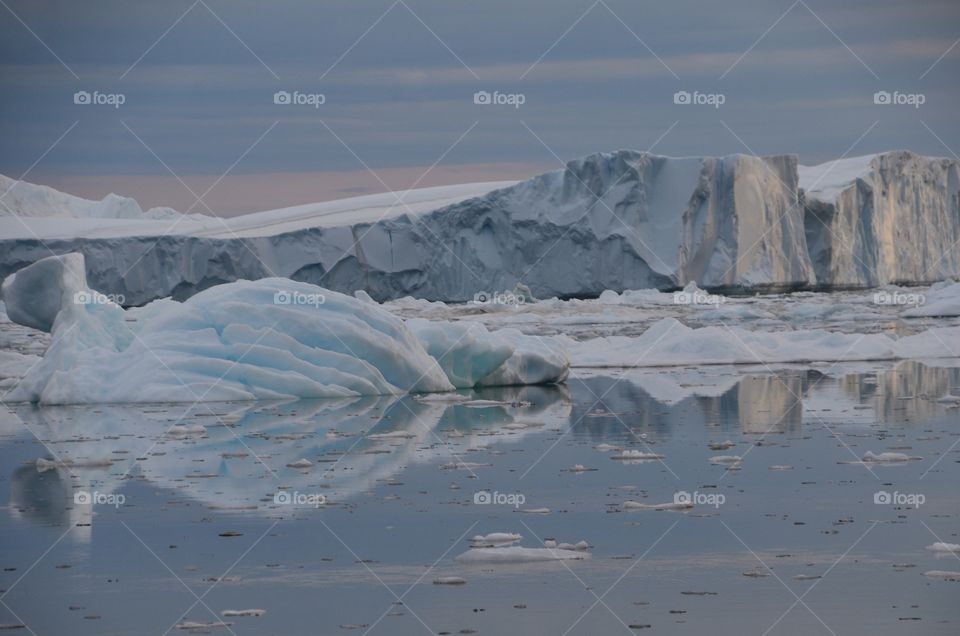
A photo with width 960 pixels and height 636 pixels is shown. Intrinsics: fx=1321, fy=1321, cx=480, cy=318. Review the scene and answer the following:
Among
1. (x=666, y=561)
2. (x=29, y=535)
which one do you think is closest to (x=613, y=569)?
(x=666, y=561)

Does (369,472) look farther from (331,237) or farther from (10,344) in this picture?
(331,237)

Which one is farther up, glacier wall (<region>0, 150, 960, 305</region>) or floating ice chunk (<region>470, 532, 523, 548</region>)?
glacier wall (<region>0, 150, 960, 305</region>)

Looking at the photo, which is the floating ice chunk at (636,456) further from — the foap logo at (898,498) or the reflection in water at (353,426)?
the foap logo at (898,498)
